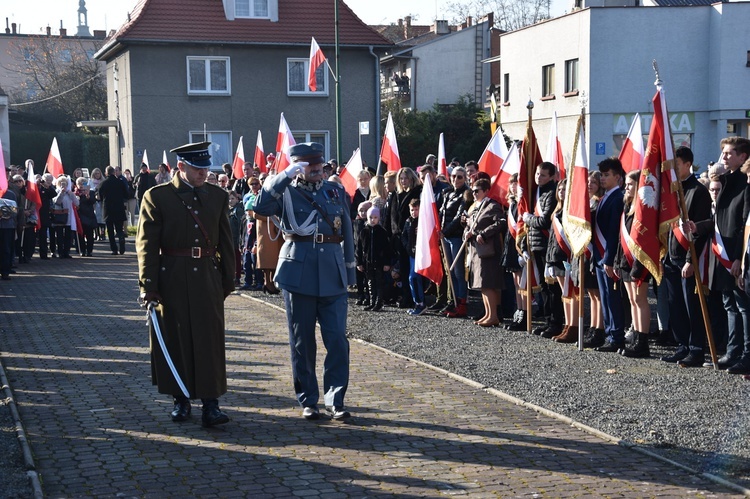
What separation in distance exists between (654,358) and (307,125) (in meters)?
32.0

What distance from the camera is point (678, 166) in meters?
10.1

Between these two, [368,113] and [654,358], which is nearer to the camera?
[654,358]

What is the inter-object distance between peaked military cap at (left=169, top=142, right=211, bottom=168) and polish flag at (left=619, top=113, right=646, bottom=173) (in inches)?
236

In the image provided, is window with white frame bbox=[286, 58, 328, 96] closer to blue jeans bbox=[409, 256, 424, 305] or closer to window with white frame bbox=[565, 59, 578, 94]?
window with white frame bbox=[565, 59, 578, 94]

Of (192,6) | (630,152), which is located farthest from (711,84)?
(630,152)

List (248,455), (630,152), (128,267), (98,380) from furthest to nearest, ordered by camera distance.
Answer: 1. (128,267)
2. (630,152)
3. (98,380)
4. (248,455)

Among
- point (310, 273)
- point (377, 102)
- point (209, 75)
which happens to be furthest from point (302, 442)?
point (377, 102)

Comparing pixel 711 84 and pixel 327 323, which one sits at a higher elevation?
pixel 711 84

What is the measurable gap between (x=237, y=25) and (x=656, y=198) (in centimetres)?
3296

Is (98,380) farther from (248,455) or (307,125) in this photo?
(307,125)

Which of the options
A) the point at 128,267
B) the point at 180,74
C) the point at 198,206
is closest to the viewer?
the point at 198,206

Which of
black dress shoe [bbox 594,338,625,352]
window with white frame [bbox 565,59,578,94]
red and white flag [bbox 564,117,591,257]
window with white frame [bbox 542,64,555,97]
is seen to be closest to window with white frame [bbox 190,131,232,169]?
window with white frame [bbox 542,64,555,97]

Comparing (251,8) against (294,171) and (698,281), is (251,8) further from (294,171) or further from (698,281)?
(294,171)

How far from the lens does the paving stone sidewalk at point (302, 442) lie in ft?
20.4
